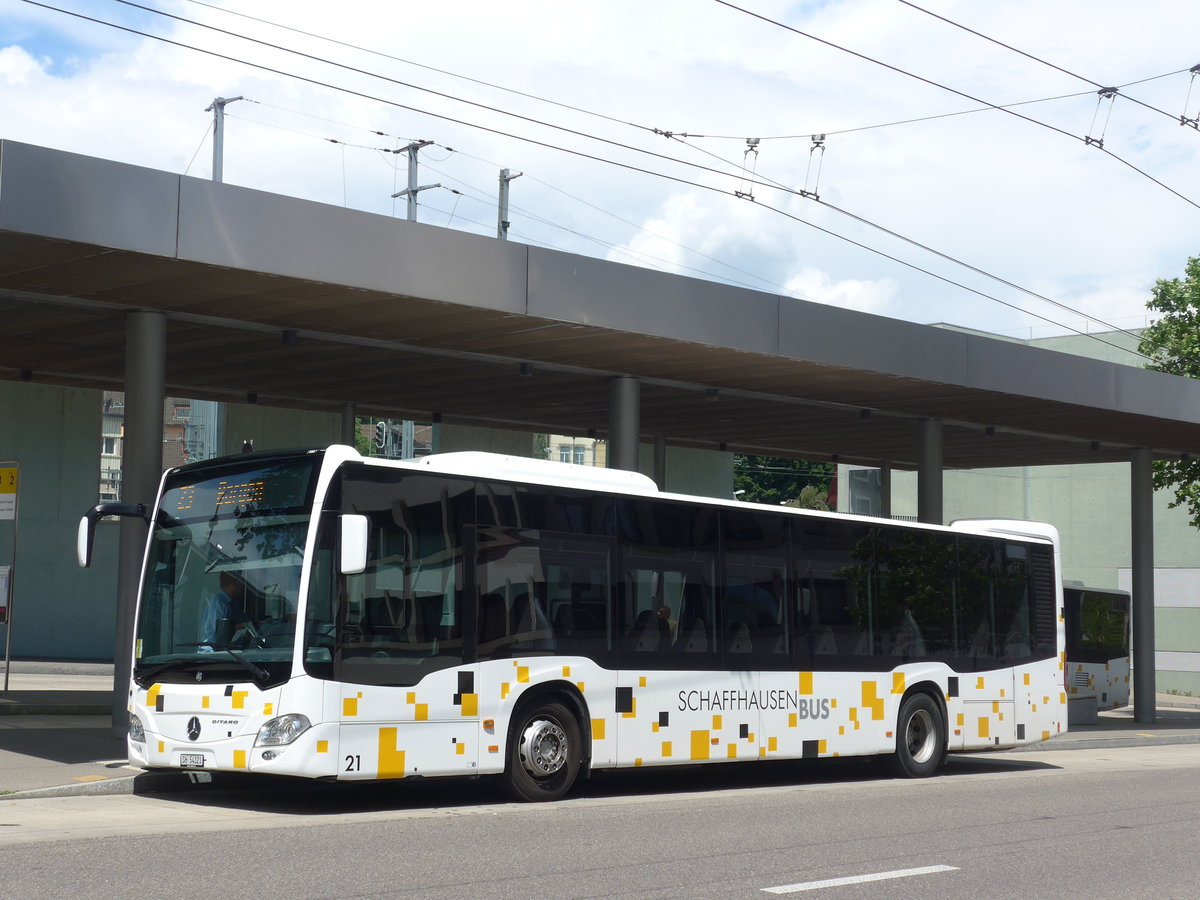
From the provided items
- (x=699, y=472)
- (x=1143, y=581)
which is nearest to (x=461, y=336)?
(x=1143, y=581)

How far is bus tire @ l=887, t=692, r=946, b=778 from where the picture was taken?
16609 mm

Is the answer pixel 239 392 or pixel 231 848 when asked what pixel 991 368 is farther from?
pixel 231 848

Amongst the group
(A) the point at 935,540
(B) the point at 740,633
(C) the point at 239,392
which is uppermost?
(C) the point at 239,392

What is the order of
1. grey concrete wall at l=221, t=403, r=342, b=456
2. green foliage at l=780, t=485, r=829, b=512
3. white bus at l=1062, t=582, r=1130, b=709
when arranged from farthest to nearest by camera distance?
1. green foliage at l=780, t=485, r=829, b=512
2. grey concrete wall at l=221, t=403, r=342, b=456
3. white bus at l=1062, t=582, r=1130, b=709

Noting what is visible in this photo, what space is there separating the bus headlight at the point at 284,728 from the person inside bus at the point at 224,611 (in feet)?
2.86

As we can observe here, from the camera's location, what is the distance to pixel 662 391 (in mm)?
22375

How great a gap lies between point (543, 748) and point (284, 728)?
2.52 meters

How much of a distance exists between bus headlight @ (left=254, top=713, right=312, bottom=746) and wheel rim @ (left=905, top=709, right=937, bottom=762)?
8.05m

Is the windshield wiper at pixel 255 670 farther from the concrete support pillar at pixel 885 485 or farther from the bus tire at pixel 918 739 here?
the concrete support pillar at pixel 885 485

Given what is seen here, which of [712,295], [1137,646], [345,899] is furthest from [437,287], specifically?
[1137,646]

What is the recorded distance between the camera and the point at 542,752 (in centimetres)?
1270

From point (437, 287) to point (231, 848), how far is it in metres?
7.29

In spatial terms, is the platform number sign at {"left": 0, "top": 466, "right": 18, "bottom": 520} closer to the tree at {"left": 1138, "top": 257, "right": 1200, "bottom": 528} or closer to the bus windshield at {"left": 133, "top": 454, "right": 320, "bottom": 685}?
the bus windshield at {"left": 133, "top": 454, "right": 320, "bottom": 685}

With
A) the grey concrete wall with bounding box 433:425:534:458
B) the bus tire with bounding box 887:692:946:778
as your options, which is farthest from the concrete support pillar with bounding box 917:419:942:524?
the grey concrete wall with bounding box 433:425:534:458
